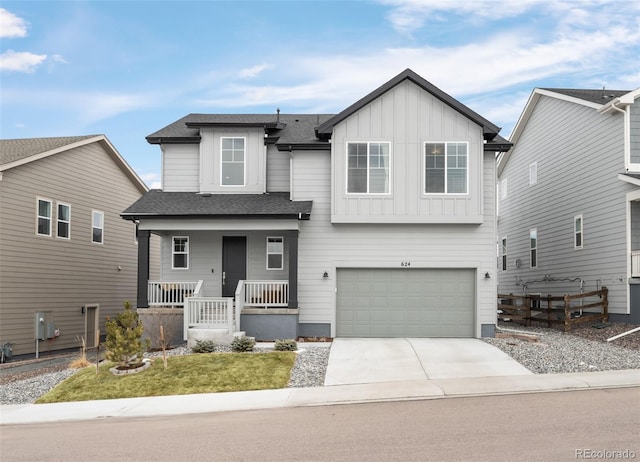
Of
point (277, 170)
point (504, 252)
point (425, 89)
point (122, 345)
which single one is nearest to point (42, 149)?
point (277, 170)

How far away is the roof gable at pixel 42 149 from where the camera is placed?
21.1 m

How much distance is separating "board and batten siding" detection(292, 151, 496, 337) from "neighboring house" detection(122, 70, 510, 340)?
31 millimetres

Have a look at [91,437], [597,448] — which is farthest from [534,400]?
[91,437]

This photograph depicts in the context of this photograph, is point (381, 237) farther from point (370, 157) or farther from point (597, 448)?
point (597, 448)

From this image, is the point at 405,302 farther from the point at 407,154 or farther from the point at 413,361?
the point at 407,154

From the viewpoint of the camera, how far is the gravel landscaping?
1374cm

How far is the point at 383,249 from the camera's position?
1920 centimetres

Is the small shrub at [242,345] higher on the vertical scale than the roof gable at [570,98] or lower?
lower

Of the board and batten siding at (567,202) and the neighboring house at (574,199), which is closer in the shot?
the neighboring house at (574,199)

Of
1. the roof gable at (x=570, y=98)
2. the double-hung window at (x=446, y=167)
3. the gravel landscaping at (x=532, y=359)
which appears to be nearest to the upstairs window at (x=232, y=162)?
the gravel landscaping at (x=532, y=359)

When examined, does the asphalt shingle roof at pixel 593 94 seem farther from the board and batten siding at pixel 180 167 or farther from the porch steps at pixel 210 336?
the porch steps at pixel 210 336

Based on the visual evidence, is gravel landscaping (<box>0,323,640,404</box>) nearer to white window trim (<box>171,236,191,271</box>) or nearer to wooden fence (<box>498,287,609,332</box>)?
wooden fence (<box>498,287,609,332</box>)

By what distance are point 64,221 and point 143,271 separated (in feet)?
22.4

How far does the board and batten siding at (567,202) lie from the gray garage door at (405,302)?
4.99m
